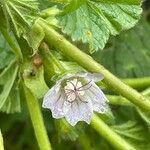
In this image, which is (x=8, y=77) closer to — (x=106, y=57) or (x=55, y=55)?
(x=55, y=55)

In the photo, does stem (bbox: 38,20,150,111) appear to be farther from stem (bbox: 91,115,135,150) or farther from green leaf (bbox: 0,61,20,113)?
green leaf (bbox: 0,61,20,113)

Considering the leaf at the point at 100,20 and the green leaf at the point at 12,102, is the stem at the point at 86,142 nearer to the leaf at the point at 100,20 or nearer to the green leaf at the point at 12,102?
the green leaf at the point at 12,102

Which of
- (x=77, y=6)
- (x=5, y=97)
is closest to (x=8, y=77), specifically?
(x=5, y=97)

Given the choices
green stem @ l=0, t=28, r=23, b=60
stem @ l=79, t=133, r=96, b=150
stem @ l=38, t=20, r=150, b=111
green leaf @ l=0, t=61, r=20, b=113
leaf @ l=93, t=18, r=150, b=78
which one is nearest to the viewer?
stem @ l=38, t=20, r=150, b=111

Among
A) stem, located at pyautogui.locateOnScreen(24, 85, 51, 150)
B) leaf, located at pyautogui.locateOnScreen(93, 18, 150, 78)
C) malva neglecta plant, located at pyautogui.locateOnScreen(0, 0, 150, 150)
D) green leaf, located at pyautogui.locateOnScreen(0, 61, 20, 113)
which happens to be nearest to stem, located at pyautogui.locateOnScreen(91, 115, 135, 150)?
malva neglecta plant, located at pyautogui.locateOnScreen(0, 0, 150, 150)

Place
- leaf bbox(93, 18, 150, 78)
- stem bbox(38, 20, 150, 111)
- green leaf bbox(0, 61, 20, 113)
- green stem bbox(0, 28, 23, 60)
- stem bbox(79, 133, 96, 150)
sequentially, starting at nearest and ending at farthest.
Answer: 1. stem bbox(38, 20, 150, 111)
2. green stem bbox(0, 28, 23, 60)
3. green leaf bbox(0, 61, 20, 113)
4. stem bbox(79, 133, 96, 150)
5. leaf bbox(93, 18, 150, 78)

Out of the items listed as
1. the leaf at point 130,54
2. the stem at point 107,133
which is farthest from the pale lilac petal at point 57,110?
the leaf at point 130,54

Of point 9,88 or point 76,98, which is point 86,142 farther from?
point 76,98

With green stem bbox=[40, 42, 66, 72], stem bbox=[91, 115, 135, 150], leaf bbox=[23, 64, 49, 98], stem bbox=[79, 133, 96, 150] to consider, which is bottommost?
stem bbox=[79, 133, 96, 150]
